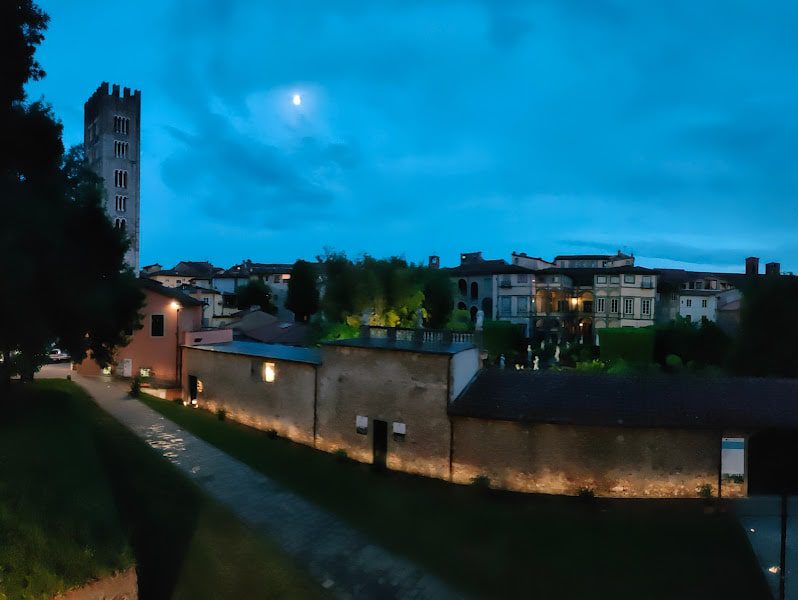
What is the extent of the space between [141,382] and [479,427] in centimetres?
2457

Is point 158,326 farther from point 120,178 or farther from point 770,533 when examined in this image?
point 120,178

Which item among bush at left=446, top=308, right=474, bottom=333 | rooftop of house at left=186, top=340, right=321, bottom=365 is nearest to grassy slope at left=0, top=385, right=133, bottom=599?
rooftop of house at left=186, top=340, right=321, bottom=365

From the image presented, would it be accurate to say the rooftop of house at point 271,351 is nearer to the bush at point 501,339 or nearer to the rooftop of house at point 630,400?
the rooftop of house at point 630,400

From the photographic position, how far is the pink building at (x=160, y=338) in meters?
32.8

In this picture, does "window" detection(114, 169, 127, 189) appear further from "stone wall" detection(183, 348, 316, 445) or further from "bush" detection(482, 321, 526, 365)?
"bush" detection(482, 321, 526, 365)

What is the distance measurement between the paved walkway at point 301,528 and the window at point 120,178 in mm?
64703

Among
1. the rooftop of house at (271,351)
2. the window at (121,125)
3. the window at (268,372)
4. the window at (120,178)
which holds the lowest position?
the window at (268,372)

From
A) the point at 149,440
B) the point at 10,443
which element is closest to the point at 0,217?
the point at 10,443

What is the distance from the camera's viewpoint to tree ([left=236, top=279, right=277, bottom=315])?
70500 millimetres

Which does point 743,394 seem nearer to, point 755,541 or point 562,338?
point 755,541

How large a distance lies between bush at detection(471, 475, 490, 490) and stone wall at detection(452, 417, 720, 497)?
0.84m

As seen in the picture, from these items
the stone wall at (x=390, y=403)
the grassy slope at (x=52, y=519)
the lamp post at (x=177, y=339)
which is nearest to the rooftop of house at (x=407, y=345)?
the stone wall at (x=390, y=403)

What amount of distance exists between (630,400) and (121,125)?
269 feet

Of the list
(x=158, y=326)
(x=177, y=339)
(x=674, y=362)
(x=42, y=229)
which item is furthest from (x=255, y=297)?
(x=42, y=229)
